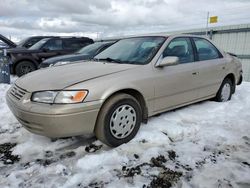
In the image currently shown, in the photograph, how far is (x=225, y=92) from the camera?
5.47 m

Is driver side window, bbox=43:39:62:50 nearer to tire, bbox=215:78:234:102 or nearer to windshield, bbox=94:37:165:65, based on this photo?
windshield, bbox=94:37:165:65

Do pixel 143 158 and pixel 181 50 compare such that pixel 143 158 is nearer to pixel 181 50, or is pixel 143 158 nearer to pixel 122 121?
pixel 122 121

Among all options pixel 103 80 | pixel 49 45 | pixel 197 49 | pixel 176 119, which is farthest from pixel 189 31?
pixel 103 80

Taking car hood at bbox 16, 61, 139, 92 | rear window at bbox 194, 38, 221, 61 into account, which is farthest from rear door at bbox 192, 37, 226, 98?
car hood at bbox 16, 61, 139, 92

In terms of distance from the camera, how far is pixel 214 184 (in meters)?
2.56

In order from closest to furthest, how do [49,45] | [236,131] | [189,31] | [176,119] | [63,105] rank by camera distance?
[63,105] < [236,131] < [176,119] < [49,45] < [189,31]

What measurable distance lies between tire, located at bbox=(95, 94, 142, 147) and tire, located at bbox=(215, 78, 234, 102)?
99.4 inches

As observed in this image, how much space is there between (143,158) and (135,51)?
180 cm

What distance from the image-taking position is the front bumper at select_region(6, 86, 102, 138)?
9.36 feet

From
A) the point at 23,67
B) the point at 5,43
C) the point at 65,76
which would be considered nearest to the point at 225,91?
the point at 65,76

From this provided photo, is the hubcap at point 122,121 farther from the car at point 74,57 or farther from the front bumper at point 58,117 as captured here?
the car at point 74,57

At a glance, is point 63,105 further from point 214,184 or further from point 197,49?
point 197,49

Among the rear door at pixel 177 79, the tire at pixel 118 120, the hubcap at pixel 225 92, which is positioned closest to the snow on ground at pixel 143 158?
the tire at pixel 118 120

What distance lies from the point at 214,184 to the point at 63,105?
182 centimetres
